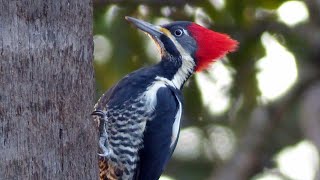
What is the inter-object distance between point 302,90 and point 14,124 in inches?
139

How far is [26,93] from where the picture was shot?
377 centimetres

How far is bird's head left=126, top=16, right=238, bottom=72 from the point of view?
5516mm

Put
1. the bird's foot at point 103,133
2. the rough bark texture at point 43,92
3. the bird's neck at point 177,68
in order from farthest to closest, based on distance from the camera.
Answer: the bird's neck at point 177,68 → the bird's foot at point 103,133 → the rough bark texture at point 43,92

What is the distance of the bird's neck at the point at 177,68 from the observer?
A: 5.39 m

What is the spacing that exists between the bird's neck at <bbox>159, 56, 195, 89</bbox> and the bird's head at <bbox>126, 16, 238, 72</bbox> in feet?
0.06

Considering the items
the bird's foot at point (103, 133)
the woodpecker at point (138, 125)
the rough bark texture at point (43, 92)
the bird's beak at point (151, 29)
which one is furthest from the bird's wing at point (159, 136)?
the rough bark texture at point (43, 92)

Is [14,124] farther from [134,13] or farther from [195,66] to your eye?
[134,13]

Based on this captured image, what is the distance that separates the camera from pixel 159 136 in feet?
16.9

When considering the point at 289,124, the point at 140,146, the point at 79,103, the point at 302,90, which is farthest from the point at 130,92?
the point at 289,124

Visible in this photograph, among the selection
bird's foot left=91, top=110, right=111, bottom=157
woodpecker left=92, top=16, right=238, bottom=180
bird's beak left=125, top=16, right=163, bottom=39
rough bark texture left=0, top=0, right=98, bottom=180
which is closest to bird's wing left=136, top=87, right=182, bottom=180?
woodpecker left=92, top=16, right=238, bottom=180

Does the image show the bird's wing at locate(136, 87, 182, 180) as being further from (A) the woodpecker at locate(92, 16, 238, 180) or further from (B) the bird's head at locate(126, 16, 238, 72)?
(B) the bird's head at locate(126, 16, 238, 72)

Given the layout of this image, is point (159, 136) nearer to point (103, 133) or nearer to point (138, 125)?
point (138, 125)

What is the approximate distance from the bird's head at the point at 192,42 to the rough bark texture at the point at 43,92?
160 cm

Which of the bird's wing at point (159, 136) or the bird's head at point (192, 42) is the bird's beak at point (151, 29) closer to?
the bird's head at point (192, 42)
